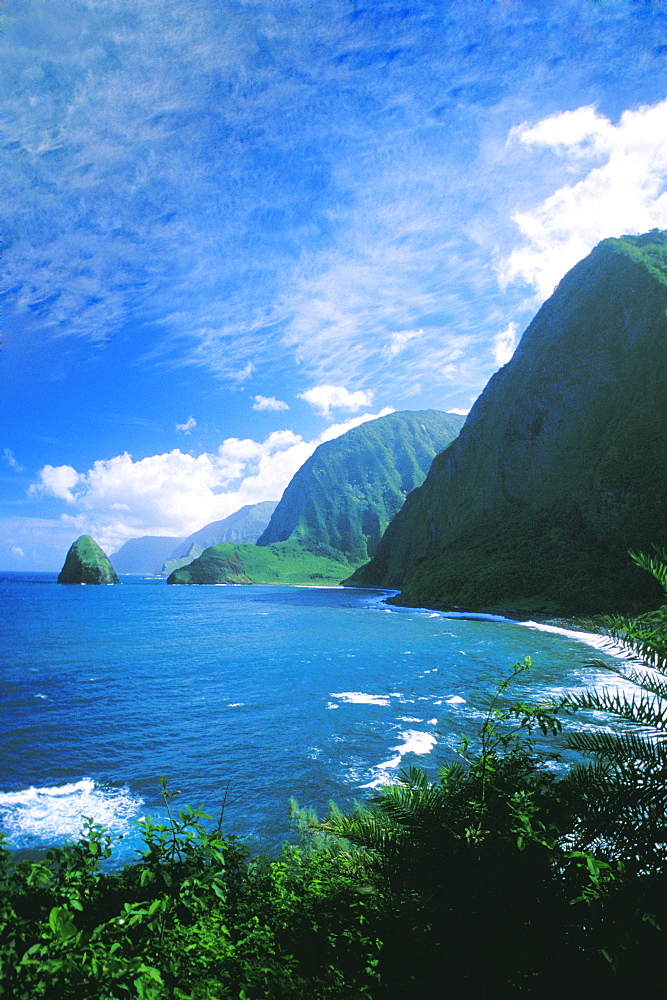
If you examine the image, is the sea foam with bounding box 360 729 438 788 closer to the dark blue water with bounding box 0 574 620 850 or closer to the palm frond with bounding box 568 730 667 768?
the dark blue water with bounding box 0 574 620 850

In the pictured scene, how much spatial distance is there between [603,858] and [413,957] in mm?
2320

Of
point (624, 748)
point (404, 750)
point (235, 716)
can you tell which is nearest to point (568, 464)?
point (404, 750)

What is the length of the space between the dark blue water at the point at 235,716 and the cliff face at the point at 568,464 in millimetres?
32024

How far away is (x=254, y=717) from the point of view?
87.1 ft

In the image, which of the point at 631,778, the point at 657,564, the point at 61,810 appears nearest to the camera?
the point at 631,778

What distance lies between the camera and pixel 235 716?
88.1ft

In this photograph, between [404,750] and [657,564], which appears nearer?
[657,564]

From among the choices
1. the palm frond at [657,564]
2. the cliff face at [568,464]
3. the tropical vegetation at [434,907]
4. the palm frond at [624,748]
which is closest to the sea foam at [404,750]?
the tropical vegetation at [434,907]

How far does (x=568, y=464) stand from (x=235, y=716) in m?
104

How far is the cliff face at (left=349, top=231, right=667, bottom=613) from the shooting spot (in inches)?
3063

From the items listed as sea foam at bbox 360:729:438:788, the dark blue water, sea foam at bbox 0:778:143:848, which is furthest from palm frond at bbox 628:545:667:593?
sea foam at bbox 0:778:143:848

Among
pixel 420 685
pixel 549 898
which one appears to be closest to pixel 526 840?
pixel 549 898

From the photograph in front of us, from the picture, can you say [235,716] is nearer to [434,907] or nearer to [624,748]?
[434,907]

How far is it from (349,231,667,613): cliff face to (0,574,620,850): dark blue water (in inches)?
1261
